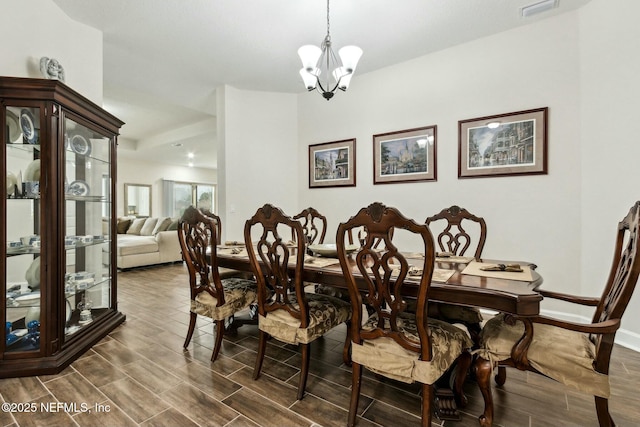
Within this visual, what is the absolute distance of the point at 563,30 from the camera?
2.65 meters

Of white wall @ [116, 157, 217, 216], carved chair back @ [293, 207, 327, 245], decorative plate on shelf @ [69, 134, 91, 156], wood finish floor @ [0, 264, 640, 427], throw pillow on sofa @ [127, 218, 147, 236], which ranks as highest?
white wall @ [116, 157, 217, 216]

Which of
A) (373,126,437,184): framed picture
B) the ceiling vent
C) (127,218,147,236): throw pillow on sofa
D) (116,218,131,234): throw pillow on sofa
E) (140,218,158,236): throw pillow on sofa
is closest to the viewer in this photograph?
the ceiling vent

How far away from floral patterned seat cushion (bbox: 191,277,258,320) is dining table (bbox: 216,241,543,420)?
0.29m

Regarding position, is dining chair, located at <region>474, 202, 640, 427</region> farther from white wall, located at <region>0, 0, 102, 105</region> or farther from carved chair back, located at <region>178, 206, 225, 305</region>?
white wall, located at <region>0, 0, 102, 105</region>

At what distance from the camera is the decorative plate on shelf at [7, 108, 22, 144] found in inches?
78.3

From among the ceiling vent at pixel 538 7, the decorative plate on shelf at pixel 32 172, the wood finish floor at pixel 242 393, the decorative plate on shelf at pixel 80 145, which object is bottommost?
the wood finish floor at pixel 242 393

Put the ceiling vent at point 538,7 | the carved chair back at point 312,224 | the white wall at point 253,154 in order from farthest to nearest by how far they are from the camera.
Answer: the white wall at point 253,154 < the carved chair back at point 312,224 < the ceiling vent at point 538,7

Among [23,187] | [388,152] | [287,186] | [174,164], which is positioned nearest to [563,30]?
[388,152]

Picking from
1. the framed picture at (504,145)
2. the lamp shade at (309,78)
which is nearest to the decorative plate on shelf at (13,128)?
the lamp shade at (309,78)

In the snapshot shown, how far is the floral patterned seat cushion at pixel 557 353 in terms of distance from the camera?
3.92ft

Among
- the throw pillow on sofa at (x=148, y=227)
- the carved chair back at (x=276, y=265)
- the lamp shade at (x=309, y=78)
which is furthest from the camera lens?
the throw pillow on sofa at (x=148, y=227)

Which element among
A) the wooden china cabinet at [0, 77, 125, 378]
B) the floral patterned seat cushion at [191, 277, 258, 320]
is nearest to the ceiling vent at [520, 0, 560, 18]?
the floral patterned seat cushion at [191, 277, 258, 320]

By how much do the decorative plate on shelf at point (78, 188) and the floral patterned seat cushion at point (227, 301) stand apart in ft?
4.39

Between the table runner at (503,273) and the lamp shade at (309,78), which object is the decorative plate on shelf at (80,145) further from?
the table runner at (503,273)
